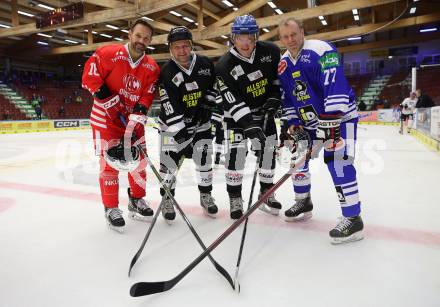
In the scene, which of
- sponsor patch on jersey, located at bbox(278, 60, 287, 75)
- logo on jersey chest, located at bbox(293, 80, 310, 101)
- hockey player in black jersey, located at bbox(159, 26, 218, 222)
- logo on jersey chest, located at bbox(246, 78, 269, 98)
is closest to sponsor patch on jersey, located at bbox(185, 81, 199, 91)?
hockey player in black jersey, located at bbox(159, 26, 218, 222)

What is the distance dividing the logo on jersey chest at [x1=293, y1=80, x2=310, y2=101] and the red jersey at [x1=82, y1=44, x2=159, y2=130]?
3.43 feet

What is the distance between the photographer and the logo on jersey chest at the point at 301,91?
82.9 inches

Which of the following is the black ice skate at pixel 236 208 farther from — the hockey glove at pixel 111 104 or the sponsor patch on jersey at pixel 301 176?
the hockey glove at pixel 111 104

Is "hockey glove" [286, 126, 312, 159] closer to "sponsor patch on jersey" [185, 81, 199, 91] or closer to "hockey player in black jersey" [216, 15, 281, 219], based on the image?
"hockey player in black jersey" [216, 15, 281, 219]

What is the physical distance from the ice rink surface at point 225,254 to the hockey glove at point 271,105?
2.85 feet

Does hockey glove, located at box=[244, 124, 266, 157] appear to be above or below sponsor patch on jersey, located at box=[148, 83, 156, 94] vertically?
below

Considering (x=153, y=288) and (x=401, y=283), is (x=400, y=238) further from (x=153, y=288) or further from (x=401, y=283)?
Result: (x=153, y=288)

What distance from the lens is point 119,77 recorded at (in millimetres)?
2344

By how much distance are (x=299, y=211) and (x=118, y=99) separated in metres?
1.61

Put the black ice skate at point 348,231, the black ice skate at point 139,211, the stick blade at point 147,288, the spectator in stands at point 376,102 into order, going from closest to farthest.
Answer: the stick blade at point 147,288
the black ice skate at point 348,231
the black ice skate at point 139,211
the spectator in stands at point 376,102

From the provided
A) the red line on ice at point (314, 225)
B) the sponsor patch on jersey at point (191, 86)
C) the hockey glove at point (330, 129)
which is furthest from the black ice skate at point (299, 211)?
the sponsor patch on jersey at point (191, 86)

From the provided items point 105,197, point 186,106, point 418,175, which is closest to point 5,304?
point 105,197

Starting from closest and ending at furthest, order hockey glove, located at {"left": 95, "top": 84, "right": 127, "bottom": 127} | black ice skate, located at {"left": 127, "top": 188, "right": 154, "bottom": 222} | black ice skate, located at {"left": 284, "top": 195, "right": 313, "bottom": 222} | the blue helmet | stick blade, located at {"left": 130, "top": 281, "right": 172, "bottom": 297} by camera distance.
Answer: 1. stick blade, located at {"left": 130, "top": 281, "right": 172, "bottom": 297}
2. the blue helmet
3. hockey glove, located at {"left": 95, "top": 84, "right": 127, "bottom": 127}
4. black ice skate, located at {"left": 284, "top": 195, "right": 313, "bottom": 222}
5. black ice skate, located at {"left": 127, "top": 188, "right": 154, "bottom": 222}

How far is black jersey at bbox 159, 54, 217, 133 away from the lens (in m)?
2.37
